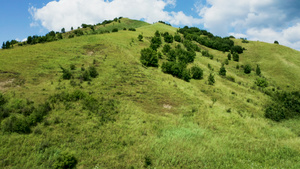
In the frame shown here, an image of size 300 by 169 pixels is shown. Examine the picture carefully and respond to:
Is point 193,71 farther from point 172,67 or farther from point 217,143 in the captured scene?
point 217,143

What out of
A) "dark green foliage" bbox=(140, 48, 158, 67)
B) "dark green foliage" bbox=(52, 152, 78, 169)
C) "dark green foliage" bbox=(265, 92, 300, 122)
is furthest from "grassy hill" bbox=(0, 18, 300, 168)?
"dark green foliage" bbox=(140, 48, 158, 67)

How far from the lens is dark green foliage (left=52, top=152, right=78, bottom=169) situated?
10805 mm

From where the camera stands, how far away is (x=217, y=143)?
Result: 16141 mm

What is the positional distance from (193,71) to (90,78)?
2872 centimetres

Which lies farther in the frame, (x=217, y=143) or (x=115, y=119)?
(x=115, y=119)

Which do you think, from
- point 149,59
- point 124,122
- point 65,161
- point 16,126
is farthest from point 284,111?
point 16,126

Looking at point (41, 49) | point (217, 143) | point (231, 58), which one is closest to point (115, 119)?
point (217, 143)

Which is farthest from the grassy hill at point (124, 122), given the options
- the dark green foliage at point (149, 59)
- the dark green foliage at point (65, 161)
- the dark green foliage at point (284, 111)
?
the dark green foliage at point (149, 59)

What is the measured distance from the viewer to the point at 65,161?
10.8 m

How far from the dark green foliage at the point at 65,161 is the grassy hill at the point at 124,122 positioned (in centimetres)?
7

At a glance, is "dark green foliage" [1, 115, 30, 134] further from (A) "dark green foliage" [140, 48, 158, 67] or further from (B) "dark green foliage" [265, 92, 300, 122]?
(B) "dark green foliage" [265, 92, 300, 122]

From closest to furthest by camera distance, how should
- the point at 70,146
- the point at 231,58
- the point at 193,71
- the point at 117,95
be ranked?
the point at 70,146, the point at 117,95, the point at 193,71, the point at 231,58

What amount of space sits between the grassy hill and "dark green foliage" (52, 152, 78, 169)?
70mm

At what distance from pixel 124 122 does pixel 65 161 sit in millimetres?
7929
